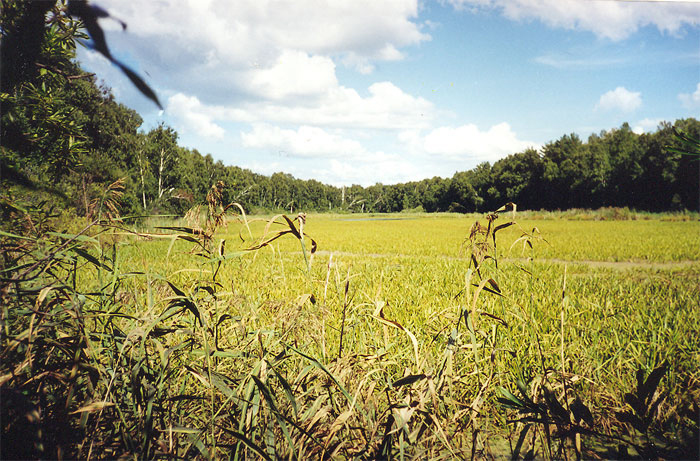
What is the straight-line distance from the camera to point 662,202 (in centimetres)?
500

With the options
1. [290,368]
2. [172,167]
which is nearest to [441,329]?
[290,368]

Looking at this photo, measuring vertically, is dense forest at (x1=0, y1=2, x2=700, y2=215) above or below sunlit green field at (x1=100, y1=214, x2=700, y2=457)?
above

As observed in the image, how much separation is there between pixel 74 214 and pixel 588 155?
541cm

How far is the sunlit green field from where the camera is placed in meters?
1.11

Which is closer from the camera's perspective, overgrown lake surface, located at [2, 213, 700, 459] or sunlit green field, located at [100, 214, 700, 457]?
overgrown lake surface, located at [2, 213, 700, 459]

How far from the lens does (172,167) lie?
274 cm

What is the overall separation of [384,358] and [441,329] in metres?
0.34

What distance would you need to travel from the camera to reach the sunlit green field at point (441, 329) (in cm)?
111

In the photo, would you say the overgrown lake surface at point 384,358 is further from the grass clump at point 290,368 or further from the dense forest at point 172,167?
the dense forest at point 172,167

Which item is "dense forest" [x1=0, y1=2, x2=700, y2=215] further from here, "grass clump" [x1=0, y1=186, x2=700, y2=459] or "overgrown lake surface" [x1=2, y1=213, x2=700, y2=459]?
"overgrown lake surface" [x1=2, y1=213, x2=700, y2=459]

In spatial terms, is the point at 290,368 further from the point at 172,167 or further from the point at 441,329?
the point at 172,167

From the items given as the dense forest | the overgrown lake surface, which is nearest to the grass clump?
the overgrown lake surface

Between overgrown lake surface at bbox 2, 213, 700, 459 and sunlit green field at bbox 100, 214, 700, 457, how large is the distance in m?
0.02

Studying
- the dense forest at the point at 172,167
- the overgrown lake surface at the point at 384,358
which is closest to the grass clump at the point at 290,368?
the overgrown lake surface at the point at 384,358
